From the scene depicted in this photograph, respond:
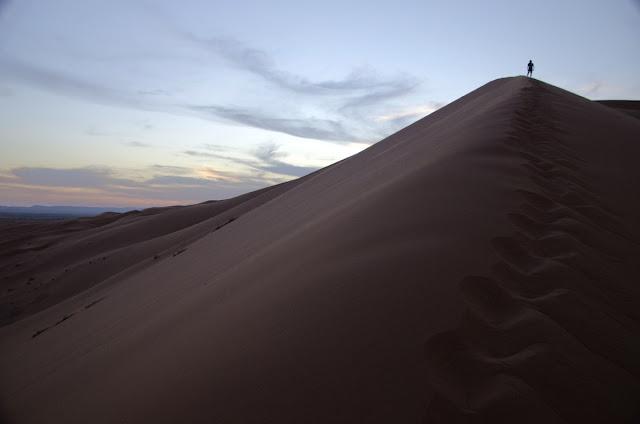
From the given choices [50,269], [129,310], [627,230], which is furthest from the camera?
[50,269]

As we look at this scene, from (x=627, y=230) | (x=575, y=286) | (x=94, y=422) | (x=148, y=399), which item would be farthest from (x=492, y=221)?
(x=94, y=422)

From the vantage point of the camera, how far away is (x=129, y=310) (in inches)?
174

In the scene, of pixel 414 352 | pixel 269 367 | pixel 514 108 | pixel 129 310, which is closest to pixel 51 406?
pixel 129 310

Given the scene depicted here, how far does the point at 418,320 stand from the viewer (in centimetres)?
164

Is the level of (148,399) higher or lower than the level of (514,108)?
lower

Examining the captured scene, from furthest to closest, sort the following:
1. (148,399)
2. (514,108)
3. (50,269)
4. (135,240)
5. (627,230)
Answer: (135,240) < (50,269) < (514,108) < (627,230) < (148,399)

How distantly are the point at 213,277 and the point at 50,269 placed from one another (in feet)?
33.0

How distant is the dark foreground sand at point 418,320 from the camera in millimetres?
1381

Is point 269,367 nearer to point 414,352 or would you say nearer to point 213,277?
point 414,352

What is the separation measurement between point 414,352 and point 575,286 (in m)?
0.95

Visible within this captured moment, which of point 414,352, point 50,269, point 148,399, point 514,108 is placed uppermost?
point 514,108

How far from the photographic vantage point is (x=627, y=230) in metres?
2.70

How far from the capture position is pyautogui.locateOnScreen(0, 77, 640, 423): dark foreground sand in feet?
4.53

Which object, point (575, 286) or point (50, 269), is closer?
point (575, 286)
